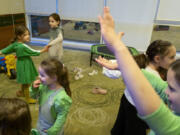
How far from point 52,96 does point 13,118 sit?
0.52 m

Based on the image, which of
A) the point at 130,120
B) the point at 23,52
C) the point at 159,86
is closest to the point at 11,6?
the point at 23,52

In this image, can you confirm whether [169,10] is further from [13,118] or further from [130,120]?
[13,118]

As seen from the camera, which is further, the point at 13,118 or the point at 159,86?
the point at 159,86

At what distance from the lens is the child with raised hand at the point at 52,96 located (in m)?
1.19

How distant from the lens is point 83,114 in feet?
7.11

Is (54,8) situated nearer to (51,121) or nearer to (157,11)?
(157,11)

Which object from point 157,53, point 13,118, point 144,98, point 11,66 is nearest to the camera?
point 144,98

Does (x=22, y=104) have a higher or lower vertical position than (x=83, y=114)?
higher

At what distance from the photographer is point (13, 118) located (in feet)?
2.32

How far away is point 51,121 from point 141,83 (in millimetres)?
1040

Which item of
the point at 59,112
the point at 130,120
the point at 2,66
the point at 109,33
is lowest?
the point at 2,66

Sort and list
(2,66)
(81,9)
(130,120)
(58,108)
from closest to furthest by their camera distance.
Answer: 1. (58,108)
2. (130,120)
3. (2,66)
4. (81,9)

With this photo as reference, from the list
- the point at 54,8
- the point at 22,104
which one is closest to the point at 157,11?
the point at 54,8

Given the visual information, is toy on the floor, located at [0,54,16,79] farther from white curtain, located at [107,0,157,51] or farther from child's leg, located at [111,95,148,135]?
white curtain, located at [107,0,157,51]
